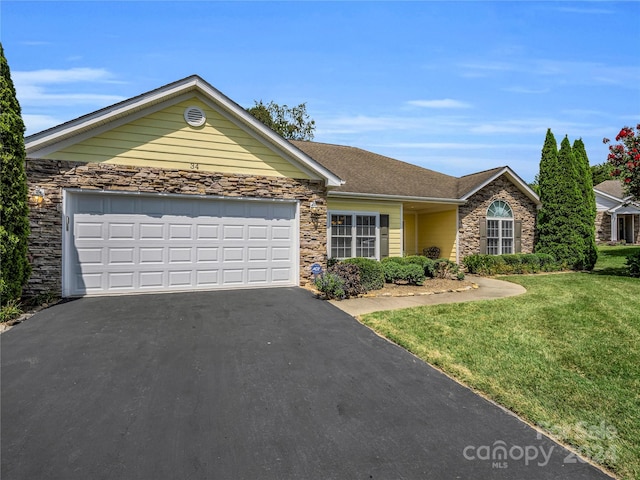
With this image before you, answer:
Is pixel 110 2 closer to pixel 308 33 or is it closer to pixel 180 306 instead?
pixel 308 33

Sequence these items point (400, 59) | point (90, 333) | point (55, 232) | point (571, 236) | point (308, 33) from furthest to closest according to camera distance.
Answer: point (571, 236), point (400, 59), point (308, 33), point (55, 232), point (90, 333)

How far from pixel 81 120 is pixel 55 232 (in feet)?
9.11

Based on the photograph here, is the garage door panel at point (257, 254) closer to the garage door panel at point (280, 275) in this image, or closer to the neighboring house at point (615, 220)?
the garage door panel at point (280, 275)

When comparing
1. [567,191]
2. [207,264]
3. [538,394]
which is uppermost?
[567,191]

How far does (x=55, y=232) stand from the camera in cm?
810

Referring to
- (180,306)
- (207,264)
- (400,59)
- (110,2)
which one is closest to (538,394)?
(180,306)

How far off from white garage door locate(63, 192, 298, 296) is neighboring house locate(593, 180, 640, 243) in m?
31.6

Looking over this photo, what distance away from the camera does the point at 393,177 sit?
53.3 feet

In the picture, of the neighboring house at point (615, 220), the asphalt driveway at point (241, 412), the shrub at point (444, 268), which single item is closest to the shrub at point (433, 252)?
the shrub at point (444, 268)

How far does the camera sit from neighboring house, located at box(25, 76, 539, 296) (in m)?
8.16

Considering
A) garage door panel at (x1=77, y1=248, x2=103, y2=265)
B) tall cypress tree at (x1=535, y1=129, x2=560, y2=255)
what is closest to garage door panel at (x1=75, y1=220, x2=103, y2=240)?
garage door panel at (x1=77, y1=248, x2=103, y2=265)

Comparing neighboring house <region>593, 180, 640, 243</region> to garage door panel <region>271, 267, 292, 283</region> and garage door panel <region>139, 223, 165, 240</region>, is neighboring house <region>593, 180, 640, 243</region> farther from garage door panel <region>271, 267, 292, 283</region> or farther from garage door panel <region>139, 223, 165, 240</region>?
garage door panel <region>139, 223, 165, 240</region>

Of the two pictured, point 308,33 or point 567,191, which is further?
point 567,191

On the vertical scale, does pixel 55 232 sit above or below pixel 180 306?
above
